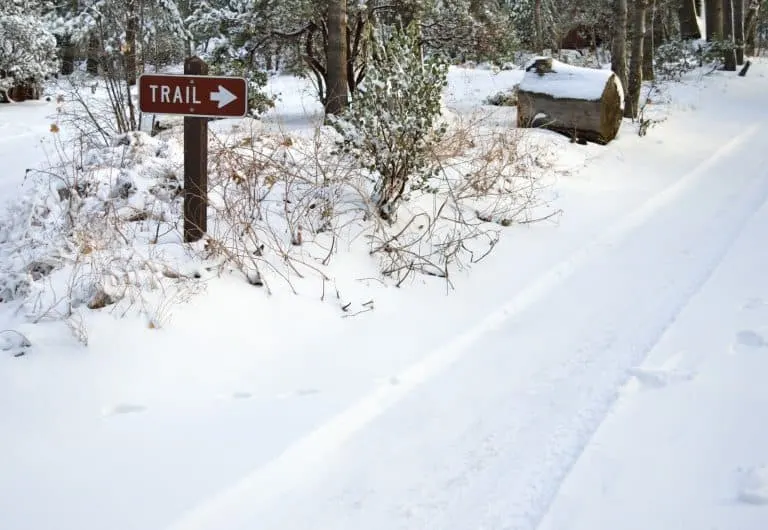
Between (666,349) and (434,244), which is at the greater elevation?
(434,244)

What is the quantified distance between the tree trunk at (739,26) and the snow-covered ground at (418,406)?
54.4 feet

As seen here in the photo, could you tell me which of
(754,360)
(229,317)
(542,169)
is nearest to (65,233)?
(229,317)

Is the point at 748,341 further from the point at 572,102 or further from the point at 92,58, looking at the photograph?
the point at 92,58

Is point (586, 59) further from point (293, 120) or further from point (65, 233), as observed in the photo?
point (65, 233)

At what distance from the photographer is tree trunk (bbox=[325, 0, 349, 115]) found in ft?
27.5

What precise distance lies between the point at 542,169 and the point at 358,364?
447 centimetres

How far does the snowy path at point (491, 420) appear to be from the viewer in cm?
268

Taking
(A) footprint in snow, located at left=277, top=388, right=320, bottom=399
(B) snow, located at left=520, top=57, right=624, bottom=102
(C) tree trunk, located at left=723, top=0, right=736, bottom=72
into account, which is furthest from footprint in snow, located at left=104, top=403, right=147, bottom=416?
(C) tree trunk, located at left=723, top=0, right=736, bottom=72

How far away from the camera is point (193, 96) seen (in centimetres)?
404

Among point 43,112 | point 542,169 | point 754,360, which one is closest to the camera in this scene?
point 754,360

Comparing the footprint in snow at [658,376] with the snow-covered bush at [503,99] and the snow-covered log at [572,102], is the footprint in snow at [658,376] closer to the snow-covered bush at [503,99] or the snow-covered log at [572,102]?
the snow-covered log at [572,102]

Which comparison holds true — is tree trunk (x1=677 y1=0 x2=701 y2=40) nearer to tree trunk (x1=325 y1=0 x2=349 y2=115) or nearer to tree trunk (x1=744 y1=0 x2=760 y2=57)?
tree trunk (x1=744 y1=0 x2=760 y2=57)

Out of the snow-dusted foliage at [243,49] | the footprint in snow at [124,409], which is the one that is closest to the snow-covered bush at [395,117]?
the footprint in snow at [124,409]

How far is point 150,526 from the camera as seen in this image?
2.55 metres
